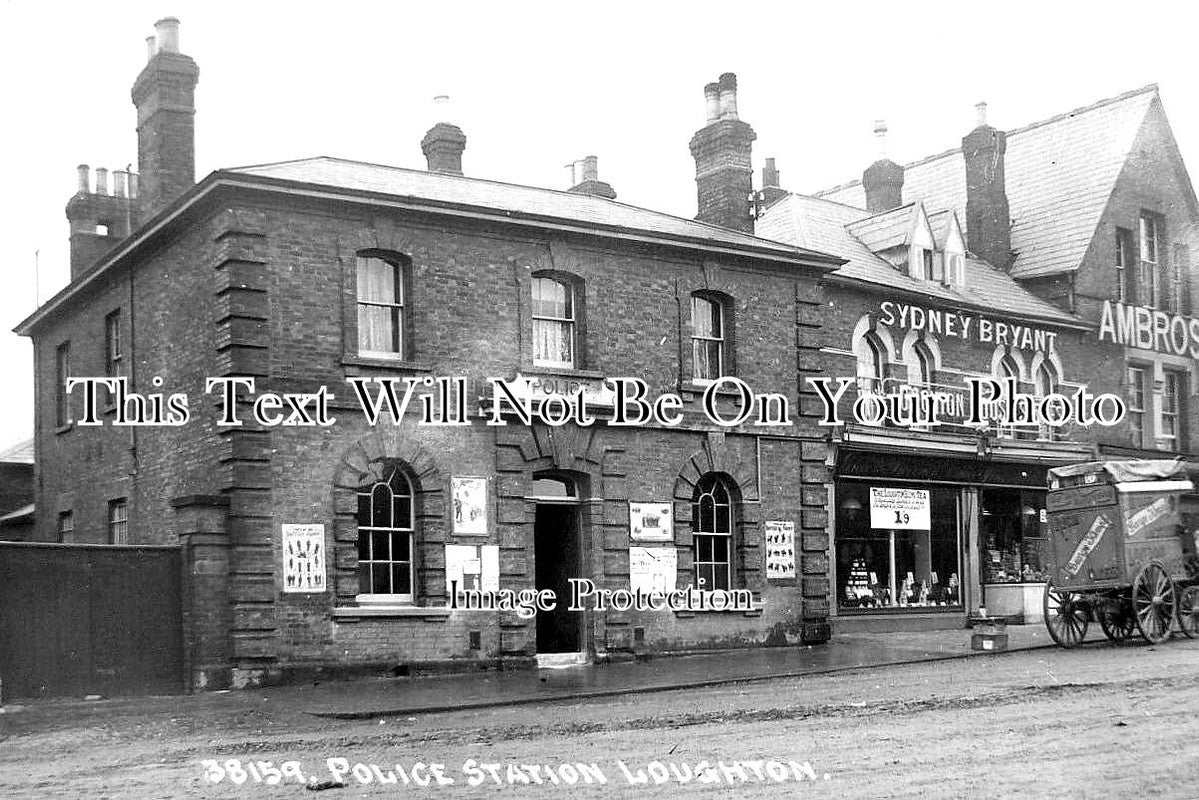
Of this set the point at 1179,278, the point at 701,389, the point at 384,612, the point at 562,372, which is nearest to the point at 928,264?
the point at 1179,278

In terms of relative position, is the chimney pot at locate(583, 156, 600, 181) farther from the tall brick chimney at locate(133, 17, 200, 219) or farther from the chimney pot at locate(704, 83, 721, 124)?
the tall brick chimney at locate(133, 17, 200, 219)

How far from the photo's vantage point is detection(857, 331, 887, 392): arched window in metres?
27.2

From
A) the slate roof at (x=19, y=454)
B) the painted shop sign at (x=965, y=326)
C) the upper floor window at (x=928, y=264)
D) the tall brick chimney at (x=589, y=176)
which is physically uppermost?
the tall brick chimney at (x=589, y=176)

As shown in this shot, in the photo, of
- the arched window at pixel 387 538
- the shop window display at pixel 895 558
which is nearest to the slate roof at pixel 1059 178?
A: the shop window display at pixel 895 558

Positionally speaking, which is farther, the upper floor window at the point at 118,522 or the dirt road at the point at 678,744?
the upper floor window at the point at 118,522

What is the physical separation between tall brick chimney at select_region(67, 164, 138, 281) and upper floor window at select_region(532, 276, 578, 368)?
10.1 metres

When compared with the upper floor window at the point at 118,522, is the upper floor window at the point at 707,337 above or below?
above

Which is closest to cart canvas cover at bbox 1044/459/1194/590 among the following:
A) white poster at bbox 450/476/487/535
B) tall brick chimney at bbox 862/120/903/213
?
white poster at bbox 450/476/487/535

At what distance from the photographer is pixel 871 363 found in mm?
27469

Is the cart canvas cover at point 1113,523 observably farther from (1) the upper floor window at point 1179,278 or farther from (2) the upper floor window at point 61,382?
(2) the upper floor window at point 61,382

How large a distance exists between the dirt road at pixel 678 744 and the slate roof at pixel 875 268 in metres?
11.9

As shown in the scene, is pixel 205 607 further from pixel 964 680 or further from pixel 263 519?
pixel 964 680

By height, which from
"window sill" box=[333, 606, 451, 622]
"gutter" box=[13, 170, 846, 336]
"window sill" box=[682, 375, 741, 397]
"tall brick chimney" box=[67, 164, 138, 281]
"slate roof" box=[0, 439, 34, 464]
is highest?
"tall brick chimney" box=[67, 164, 138, 281]

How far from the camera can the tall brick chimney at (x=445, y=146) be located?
87.5ft
